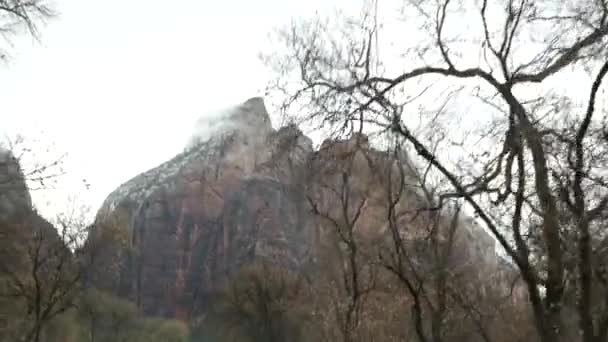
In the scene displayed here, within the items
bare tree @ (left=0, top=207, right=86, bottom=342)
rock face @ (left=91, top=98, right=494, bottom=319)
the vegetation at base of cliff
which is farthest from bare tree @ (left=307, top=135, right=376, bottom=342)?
rock face @ (left=91, top=98, right=494, bottom=319)

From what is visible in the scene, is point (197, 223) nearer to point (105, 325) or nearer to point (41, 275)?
point (105, 325)

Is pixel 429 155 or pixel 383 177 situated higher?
pixel 383 177

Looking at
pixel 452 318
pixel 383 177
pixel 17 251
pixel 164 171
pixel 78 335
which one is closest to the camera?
pixel 383 177

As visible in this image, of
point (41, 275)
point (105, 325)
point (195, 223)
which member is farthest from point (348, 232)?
point (195, 223)

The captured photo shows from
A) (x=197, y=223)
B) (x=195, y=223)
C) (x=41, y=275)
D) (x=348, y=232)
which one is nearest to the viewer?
(x=348, y=232)

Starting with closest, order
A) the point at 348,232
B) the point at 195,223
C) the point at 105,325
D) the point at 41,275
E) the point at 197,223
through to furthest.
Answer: the point at 348,232 < the point at 41,275 < the point at 105,325 < the point at 195,223 < the point at 197,223

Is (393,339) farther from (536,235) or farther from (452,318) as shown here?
(536,235)

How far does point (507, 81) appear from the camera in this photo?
8781 mm

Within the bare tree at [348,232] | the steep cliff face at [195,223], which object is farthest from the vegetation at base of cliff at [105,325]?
the steep cliff face at [195,223]

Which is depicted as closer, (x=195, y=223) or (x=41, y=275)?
(x=41, y=275)

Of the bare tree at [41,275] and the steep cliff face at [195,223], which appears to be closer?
the bare tree at [41,275]

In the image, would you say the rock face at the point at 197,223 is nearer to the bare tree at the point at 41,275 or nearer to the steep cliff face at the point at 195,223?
the steep cliff face at the point at 195,223

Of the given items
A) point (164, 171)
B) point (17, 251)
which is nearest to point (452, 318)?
point (17, 251)

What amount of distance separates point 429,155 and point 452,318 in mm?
14136
